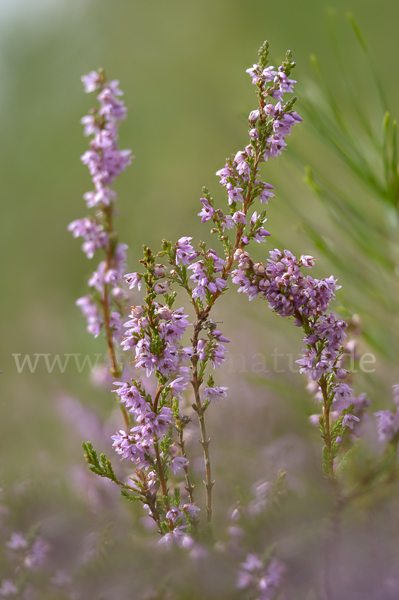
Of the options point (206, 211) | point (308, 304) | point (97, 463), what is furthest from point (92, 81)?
point (97, 463)

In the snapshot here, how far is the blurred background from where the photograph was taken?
5.22ft

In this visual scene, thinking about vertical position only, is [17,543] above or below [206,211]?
below

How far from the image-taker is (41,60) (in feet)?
22.3

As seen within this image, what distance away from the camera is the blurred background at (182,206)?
1.59 metres

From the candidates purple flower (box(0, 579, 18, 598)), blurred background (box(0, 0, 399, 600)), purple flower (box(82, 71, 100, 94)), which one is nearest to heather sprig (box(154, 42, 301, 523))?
blurred background (box(0, 0, 399, 600))

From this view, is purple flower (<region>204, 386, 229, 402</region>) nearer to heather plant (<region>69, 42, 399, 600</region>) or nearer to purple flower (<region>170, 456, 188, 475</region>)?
heather plant (<region>69, 42, 399, 600</region>)

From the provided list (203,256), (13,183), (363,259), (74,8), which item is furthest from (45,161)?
(203,256)

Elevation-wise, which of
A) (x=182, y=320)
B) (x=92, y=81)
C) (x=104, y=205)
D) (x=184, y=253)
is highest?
(x=92, y=81)

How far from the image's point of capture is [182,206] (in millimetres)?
3938

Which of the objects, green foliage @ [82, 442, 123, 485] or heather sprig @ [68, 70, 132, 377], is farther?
heather sprig @ [68, 70, 132, 377]

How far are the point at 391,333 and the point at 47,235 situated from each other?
4.24m

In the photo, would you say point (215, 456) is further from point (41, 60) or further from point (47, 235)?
point (41, 60)

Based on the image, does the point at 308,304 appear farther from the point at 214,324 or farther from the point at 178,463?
the point at 178,463

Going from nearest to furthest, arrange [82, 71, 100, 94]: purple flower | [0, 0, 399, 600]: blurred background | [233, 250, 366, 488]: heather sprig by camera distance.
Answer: [233, 250, 366, 488]: heather sprig
[82, 71, 100, 94]: purple flower
[0, 0, 399, 600]: blurred background
